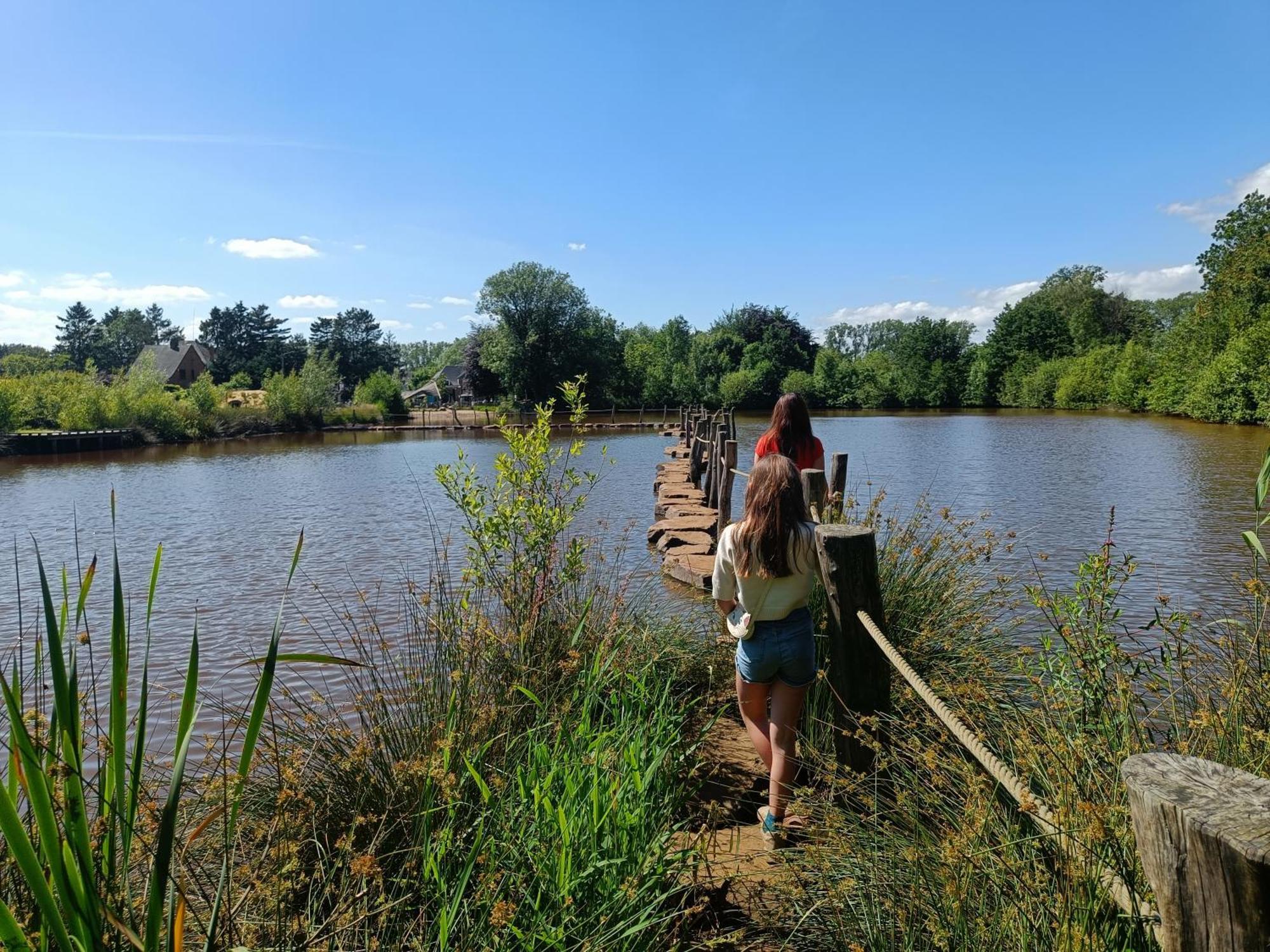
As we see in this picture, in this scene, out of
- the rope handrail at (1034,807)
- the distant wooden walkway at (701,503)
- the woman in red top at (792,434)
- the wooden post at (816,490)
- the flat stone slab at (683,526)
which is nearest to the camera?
the rope handrail at (1034,807)

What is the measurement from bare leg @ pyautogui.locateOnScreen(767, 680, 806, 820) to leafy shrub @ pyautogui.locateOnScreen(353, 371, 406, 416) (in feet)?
185

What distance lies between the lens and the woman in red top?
17.5 feet

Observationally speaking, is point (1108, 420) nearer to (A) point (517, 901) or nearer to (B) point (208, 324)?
(A) point (517, 901)

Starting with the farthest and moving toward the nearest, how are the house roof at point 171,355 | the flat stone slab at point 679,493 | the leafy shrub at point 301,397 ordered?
the house roof at point 171,355 < the leafy shrub at point 301,397 < the flat stone slab at point 679,493

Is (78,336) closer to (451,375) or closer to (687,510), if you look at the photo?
(451,375)

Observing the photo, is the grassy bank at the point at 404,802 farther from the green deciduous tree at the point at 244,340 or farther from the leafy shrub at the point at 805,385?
the green deciduous tree at the point at 244,340

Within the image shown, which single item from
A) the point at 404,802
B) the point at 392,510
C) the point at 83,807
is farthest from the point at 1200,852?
the point at 392,510

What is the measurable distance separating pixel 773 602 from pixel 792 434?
2.05m

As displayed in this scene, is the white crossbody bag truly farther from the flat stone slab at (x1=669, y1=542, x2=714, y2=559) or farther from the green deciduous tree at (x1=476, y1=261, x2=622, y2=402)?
the green deciduous tree at (x1=476, y1=261, x2=622, y2=402)

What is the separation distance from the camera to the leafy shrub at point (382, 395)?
57.7 meters

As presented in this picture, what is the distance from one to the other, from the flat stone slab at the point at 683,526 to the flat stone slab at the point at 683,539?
0.18 m

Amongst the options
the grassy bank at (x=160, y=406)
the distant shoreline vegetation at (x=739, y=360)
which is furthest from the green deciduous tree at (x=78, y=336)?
the grassy bank at (x=160, y=406)

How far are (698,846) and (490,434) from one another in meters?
46.6

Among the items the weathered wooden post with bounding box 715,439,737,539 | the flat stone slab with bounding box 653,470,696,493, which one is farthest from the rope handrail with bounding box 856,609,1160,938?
the flat stone slab with bounding box 653,470,696,493
